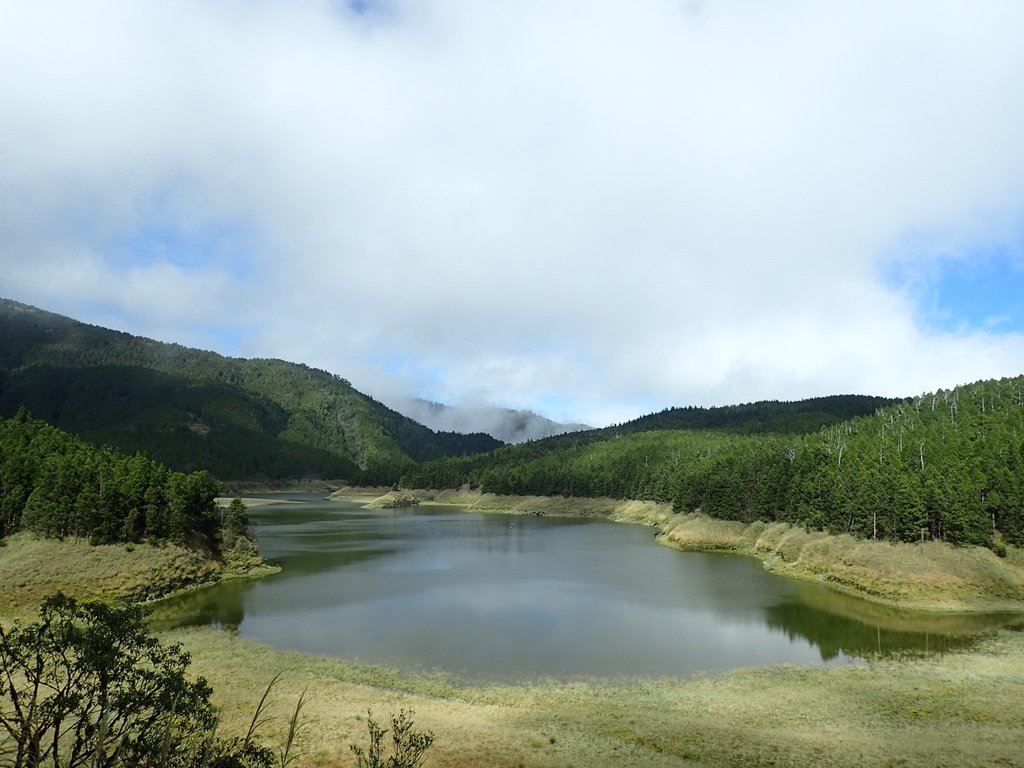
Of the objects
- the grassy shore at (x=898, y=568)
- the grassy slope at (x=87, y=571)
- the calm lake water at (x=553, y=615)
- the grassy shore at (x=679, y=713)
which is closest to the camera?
the grassy shore at (x=679, y=713)

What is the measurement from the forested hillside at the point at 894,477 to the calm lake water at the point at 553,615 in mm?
11604

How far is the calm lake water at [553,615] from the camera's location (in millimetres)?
39031

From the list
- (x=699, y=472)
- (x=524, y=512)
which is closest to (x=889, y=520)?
(x=699, y=472)

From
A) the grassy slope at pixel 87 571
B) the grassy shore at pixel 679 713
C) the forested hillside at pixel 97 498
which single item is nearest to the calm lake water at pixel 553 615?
the grassy shore at pixel 679 713

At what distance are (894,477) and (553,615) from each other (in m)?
44.1

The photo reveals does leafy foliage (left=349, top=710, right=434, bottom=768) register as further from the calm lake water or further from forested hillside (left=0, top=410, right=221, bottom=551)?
forested hillside (left=0, top=410, right=221, bottom=551)

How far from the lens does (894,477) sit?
68.6 m


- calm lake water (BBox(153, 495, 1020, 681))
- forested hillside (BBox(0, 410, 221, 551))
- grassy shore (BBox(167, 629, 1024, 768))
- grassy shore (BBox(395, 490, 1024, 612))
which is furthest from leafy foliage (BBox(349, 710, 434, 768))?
grassy shore (BBox(395, 490, 1024, 612))

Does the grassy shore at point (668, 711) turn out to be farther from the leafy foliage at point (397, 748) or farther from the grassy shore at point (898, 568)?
the grassy shore at point (898, 568)

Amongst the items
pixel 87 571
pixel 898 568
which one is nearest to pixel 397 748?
pixel 87 571

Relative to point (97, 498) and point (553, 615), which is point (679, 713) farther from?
point (97, 498)

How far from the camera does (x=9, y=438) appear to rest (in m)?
67.9

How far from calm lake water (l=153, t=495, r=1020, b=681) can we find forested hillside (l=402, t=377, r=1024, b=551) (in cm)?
1160

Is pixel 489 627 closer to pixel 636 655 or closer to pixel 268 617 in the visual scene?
pixel 636 655
